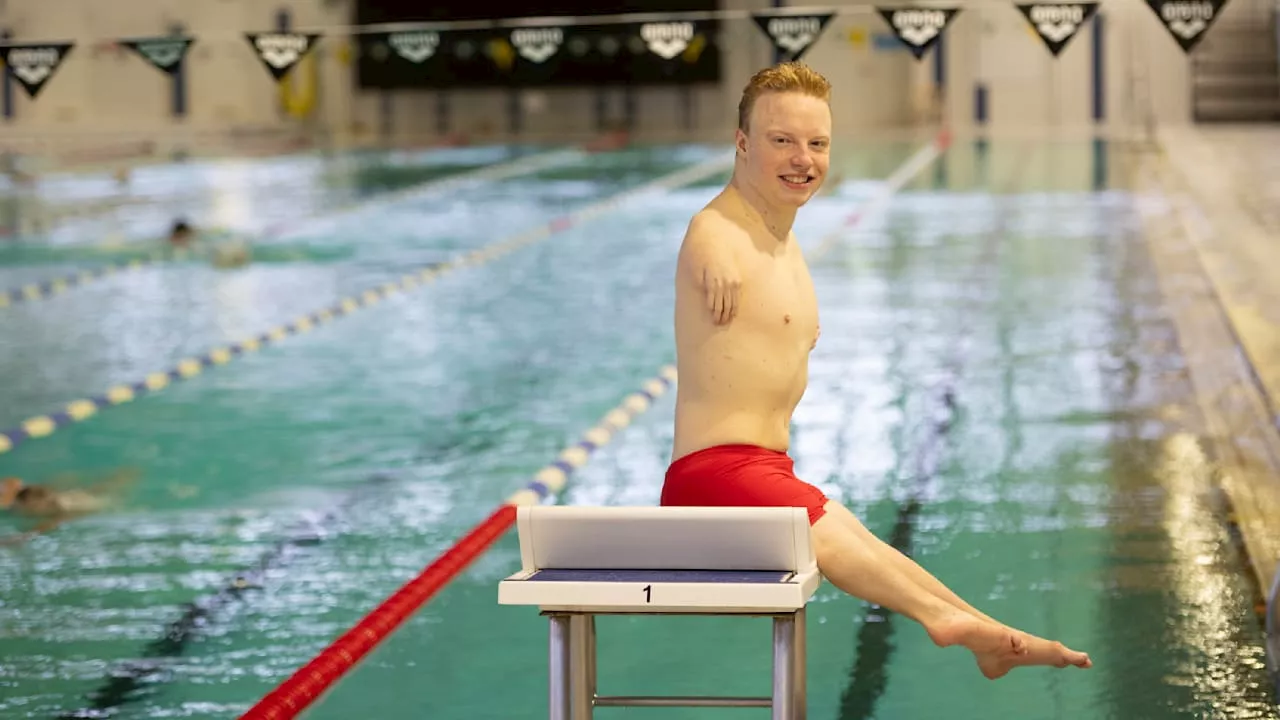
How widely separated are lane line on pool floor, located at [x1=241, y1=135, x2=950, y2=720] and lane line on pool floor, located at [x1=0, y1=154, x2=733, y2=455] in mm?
2123

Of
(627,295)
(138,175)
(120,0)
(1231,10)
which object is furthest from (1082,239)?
(120,0)

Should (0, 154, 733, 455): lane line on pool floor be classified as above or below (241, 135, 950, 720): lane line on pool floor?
below

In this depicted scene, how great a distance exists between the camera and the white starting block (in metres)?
2.47

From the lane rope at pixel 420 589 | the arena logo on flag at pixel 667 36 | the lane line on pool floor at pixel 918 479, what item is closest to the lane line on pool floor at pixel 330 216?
the arena logo on flag at pixel 667 36

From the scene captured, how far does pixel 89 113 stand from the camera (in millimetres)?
28016

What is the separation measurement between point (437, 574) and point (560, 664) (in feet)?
7.03

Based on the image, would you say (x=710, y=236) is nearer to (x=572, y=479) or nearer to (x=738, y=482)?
(x=738, y=482)

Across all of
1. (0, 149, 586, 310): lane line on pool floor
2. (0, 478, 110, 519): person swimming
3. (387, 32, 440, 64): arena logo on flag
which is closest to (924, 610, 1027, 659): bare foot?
(0, 478, 110, 519): person swimming

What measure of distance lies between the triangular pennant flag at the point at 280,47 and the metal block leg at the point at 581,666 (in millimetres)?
6896

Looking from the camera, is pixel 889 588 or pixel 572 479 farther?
pixel 572 479

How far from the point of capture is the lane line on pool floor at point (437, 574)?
3.71 meters

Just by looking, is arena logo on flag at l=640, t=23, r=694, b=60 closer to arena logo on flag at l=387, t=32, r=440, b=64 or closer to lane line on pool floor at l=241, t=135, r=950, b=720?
arena logo on flag at l=387, t=32, r=440, b=64

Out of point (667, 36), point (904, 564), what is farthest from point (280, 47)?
point (904, 564)

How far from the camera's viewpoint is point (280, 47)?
9164 mm
